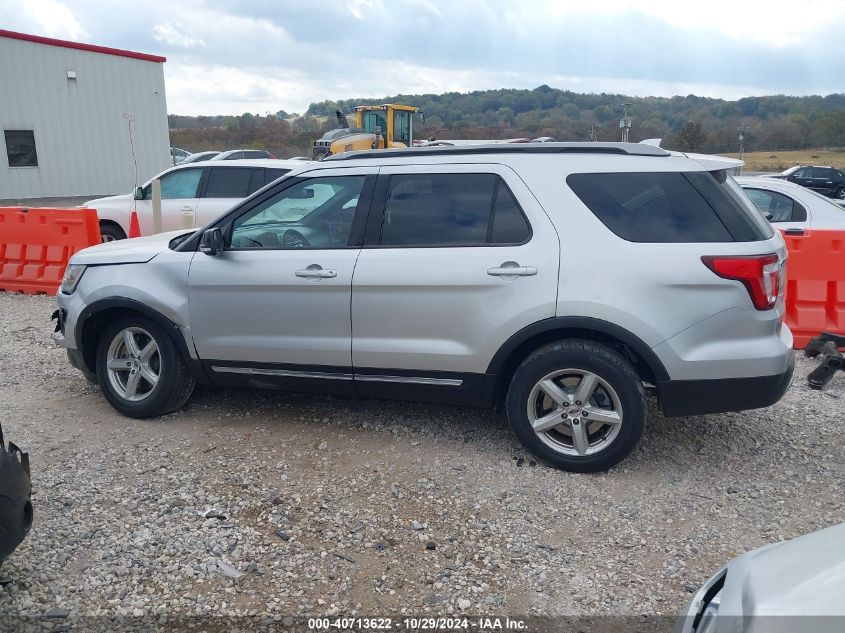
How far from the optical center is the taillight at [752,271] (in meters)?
3.91

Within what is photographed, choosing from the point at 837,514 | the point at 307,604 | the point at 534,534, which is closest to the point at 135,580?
the point at 307,604

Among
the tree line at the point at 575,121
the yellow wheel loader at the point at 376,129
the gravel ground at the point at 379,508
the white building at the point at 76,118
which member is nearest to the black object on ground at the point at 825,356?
the gravel ground at the point at 379,508

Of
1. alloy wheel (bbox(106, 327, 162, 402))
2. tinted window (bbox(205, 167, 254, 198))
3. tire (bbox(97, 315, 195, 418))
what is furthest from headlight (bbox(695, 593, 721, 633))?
tinted window (bbox(205, 167, 254, 198))

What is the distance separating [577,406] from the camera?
4.21 m

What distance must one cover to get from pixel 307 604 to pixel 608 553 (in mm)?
1456

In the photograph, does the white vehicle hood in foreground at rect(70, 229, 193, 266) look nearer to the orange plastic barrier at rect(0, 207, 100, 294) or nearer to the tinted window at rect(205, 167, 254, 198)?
the orange plastic barrier at rect(0, 207, 100, 294)

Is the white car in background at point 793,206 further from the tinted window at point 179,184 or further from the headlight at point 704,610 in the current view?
the tinted window at point 179,184

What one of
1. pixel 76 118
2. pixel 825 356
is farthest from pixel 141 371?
pixel 76 118

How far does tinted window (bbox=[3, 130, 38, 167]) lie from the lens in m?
20.6

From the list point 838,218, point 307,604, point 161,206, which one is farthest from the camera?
point 161,206

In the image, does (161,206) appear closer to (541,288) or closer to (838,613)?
(541,288)

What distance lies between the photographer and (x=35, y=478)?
4.23m

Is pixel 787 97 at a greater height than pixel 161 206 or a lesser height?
greater

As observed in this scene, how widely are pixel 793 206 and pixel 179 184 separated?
26.4ft
